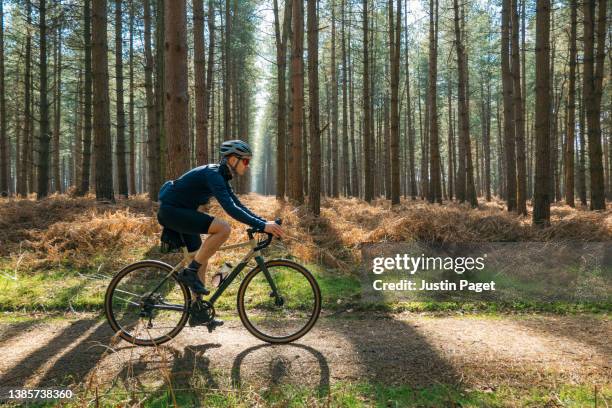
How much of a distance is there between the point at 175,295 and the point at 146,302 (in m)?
0.39

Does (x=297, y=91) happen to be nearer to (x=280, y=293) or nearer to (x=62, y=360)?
(x=280, y=293)

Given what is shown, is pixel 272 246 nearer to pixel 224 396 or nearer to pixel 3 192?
pixel 224 396

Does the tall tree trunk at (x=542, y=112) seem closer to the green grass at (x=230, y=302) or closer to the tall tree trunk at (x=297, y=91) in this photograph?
the green grass at (x=230, y=302)

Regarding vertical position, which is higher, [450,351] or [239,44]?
[239,44]

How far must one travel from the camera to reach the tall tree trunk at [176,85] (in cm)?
801

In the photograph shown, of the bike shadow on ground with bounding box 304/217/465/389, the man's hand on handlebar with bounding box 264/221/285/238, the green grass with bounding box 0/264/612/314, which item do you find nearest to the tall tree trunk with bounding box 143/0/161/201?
the green grass with bounding box 0/264/612/314

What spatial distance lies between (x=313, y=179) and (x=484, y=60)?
23.5 meters

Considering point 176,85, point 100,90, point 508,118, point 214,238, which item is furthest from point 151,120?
point 214,238

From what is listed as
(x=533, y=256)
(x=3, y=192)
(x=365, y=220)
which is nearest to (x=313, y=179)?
(x=365, y=220)

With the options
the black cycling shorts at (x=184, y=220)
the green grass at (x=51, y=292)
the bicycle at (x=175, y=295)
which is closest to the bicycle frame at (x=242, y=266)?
the bicycle at (x=175, y=295)

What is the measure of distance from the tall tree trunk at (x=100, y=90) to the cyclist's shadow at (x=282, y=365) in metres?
9.51

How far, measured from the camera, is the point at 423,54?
31.1 m

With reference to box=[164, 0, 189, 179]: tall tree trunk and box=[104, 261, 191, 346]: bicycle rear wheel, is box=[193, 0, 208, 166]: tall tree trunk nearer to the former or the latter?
Result: box=[164, 0, 189, 179]: tall tree trunk

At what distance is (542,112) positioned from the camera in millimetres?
10086
